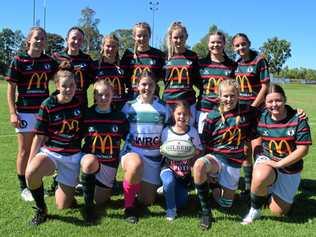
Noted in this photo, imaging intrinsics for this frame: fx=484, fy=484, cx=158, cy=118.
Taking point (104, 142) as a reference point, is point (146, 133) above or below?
above

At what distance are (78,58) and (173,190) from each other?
2.17 meters

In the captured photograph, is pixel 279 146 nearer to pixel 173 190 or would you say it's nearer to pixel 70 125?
pixel 173 190

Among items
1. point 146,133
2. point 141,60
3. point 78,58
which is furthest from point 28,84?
point 146,133

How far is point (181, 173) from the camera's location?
18.0 ft

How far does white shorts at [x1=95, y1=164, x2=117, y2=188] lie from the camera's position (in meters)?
5.52

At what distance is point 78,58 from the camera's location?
6.25 m

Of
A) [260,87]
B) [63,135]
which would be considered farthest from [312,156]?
[63,135]

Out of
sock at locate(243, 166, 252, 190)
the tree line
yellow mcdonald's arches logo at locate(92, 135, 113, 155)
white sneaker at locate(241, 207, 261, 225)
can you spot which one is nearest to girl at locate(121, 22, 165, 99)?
yellow mcdonald's arches logo at locate(92, 135, 113, 155)

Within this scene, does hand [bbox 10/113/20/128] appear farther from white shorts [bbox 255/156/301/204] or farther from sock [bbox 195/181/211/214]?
white shorts [bbox 255/156/301/204]

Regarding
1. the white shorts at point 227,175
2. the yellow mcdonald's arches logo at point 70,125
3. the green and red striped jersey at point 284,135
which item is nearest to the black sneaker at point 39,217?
the yellow mcdonald's arches logo at point 70,125

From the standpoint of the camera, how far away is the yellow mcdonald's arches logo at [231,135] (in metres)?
5.46

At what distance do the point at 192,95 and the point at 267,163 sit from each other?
156 centimetres

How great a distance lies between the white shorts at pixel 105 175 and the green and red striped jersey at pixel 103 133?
0.05 m

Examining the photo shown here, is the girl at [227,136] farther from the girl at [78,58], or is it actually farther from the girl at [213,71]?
the girl at [78,58]
